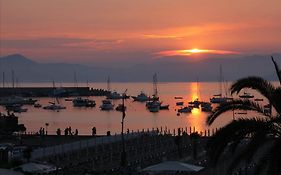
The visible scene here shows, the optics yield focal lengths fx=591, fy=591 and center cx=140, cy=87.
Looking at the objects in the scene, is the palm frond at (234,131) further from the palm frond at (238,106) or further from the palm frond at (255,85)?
the palm frond at (255,85)

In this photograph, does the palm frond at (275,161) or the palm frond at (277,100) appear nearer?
the palm frond at (275,161)

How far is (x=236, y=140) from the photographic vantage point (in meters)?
12.9

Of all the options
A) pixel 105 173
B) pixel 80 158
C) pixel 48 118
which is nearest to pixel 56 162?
pixel 80 158

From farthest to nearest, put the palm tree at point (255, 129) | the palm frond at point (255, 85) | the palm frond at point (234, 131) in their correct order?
the palm frond at point (255, 85), the palm frond at point (234, 131), the palm tree at point (255, 129)

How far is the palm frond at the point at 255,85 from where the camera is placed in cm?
1308

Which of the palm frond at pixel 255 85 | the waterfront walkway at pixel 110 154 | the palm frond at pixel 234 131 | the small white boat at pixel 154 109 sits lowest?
the waterfront walkway at pixel 110 154

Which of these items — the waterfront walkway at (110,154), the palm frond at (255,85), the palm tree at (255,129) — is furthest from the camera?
the waterfront walkway at (110,154)

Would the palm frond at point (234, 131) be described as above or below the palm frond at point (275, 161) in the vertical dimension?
above

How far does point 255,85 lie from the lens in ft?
43.3

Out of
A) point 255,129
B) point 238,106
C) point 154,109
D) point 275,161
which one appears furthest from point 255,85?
point 154,109

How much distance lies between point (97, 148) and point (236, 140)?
26.8 meters

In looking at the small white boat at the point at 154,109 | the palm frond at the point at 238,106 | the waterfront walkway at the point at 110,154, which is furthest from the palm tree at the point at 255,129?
the small white boat at the point at 154,109

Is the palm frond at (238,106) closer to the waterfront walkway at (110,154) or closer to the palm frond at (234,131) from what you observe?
the palm frond at (234,131)

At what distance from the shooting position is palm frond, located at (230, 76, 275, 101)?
A: 13.1m
